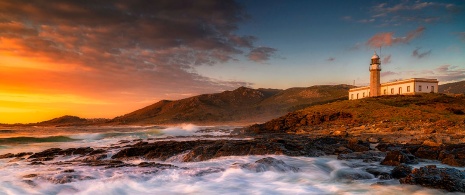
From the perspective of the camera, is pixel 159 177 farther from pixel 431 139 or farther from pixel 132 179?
pixel 431 139

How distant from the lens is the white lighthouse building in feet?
168

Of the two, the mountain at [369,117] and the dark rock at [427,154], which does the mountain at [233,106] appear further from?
the dark rock at [427,154]

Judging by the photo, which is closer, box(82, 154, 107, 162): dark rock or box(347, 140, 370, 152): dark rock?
box(82, 154, 107, 162): dark rock

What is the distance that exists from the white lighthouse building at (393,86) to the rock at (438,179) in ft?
157

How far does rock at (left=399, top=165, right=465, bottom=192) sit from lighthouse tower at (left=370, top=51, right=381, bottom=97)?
51.5 m

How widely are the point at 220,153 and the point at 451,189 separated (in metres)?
8.44

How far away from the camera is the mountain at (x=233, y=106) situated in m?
113

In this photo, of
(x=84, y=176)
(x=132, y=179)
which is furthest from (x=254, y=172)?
(x=84, y=176)

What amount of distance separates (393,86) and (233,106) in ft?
347

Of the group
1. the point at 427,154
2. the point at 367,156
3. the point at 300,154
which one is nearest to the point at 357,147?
the point at 367,156

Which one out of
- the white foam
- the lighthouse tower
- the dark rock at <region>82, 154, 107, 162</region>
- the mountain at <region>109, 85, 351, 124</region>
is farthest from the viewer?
the mountain at <region>109, 85, 351, 124</region>

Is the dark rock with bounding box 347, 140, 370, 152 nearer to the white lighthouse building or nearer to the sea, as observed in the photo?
the sea

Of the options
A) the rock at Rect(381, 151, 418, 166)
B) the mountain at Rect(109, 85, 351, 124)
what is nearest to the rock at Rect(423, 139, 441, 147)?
the rock at Rect(381, 151, 418, 166)

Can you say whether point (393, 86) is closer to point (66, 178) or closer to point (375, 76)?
point (375, 76)
